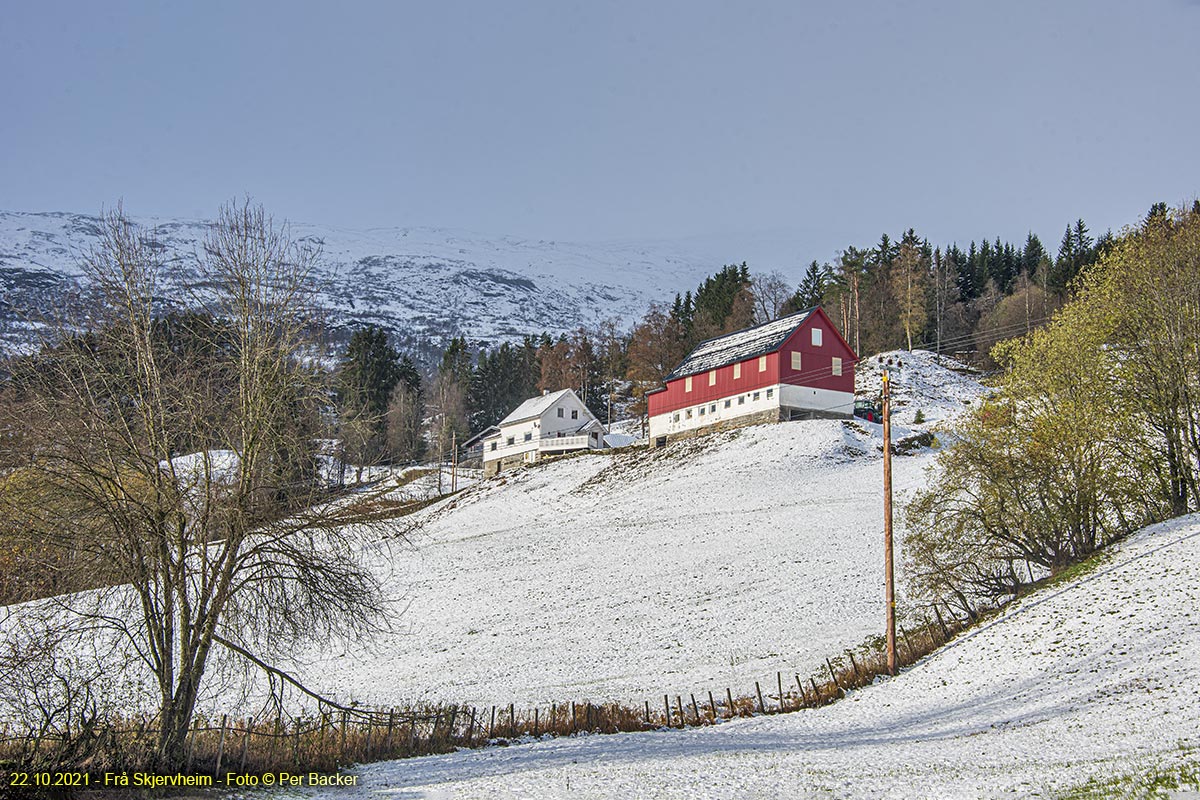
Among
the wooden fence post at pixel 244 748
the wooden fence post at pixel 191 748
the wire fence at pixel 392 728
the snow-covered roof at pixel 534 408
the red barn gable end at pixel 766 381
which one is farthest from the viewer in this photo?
the snow-covered roof at pixel 534 408

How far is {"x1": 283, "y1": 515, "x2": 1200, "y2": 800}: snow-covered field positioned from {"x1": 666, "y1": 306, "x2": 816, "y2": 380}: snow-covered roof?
47.4 meters

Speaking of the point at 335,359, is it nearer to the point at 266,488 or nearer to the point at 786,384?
the point at 266,488

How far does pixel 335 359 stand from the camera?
22344mm

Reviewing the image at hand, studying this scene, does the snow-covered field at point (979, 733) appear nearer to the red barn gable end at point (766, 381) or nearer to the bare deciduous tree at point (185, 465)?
the bare deciduous tree at point (185, 465)

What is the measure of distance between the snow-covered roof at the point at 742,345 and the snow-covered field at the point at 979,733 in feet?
156

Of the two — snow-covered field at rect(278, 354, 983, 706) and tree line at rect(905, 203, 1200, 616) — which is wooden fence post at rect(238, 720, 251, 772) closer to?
snow-covered field at rect(278, 354, 983, 706)

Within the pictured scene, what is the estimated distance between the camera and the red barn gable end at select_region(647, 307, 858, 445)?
7569 cm

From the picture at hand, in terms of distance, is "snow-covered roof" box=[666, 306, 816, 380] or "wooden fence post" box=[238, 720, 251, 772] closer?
"wooden fence post" box=[238, 720, 251, 772]

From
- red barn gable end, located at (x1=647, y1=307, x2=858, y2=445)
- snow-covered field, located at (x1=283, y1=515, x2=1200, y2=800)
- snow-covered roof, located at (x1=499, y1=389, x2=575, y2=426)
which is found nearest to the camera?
snow-covered field, located at (x1=283, y1=515, x2=1200, y2=800)

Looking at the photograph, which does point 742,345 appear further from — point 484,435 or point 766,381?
point 484,435

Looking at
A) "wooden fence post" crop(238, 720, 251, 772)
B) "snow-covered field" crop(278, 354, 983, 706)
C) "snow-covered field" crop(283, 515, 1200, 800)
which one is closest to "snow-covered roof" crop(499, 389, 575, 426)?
"snow-covered field" crop(278, 354, 983, 706)

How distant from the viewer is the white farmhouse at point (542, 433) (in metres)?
91.6

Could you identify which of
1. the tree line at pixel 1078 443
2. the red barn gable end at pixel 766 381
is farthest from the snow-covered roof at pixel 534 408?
the tree line at pixel 1078 443

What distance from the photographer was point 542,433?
93.2 m
